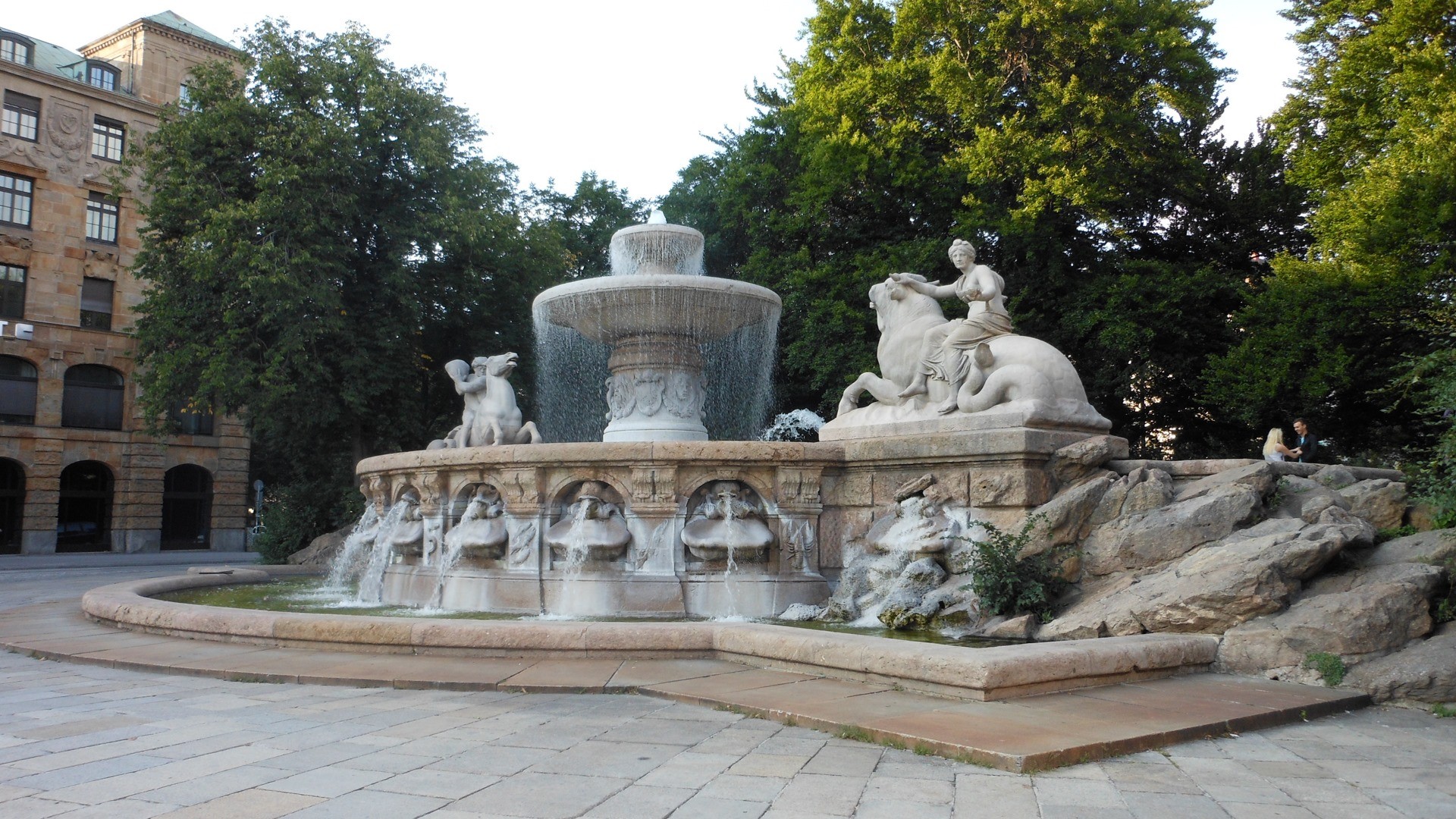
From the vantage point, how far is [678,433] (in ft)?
39.8

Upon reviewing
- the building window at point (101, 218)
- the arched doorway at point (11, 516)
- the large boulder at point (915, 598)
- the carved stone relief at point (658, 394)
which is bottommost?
the arched doorway at point (11, 516)

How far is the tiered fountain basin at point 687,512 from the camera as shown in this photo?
8953 millimetres

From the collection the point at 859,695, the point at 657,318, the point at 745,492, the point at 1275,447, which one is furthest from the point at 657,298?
the point at 1275,447

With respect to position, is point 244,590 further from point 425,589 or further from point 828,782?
point 828,782

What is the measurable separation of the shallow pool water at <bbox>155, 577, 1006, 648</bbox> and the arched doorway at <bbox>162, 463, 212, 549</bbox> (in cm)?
2555

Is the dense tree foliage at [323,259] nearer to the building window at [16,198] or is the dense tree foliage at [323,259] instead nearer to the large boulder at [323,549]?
the large boulder at [323,549]

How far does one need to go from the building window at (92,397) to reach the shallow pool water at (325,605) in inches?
956

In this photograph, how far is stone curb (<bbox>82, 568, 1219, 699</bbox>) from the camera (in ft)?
18.7

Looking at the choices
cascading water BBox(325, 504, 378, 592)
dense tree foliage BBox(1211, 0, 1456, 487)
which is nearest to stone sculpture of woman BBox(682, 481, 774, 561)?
cascading water BBox(325, 504, 378, 592)

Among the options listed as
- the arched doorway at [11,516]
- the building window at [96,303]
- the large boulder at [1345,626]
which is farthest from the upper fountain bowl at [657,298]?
the building window at [96,303]

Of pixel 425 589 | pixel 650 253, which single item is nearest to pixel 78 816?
pixel 425 589

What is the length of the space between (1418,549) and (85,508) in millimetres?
39144

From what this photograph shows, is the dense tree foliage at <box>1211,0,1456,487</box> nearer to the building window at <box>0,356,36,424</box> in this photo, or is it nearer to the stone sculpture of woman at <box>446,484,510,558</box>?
the stone sculpture of woman at <box>446,484,510,558</box>

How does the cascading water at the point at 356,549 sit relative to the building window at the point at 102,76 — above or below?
below
